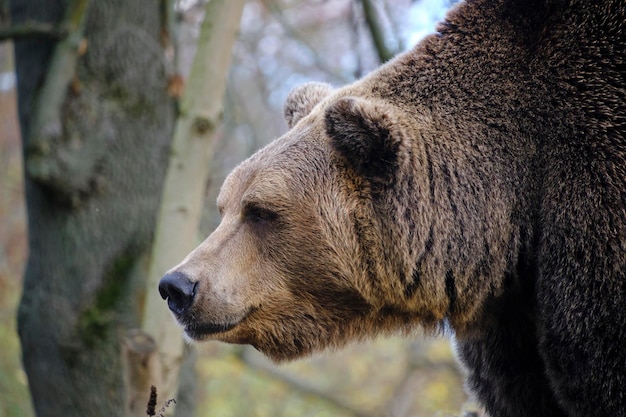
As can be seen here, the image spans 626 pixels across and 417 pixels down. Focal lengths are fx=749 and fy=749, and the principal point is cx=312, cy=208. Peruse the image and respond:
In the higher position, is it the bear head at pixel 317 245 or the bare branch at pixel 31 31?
the bare branch at pixel 31 31

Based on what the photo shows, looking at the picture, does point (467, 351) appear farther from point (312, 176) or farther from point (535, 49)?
point (535, 49)

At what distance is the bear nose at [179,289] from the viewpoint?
11.8 ft

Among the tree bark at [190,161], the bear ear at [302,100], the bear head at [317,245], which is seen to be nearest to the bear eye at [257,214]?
the bear head at [317,245]

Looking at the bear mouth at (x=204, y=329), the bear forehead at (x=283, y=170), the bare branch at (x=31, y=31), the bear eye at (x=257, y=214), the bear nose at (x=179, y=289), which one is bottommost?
the bear mouth at (x=204, y=329)

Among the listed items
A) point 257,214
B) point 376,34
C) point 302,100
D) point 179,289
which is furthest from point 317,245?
point 376,34

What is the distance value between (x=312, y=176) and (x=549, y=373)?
150cm

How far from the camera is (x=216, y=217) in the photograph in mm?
9453

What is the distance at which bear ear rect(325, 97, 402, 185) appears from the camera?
361 cm

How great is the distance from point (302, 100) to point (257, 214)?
1.05m

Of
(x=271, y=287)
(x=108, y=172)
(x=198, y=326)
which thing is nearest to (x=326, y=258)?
(x=271, y=287)

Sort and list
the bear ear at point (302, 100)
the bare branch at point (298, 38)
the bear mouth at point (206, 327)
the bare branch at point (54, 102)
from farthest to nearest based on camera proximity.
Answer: the bare branch at point (298, 38)
the bare branch at point (54, 102)
the bear ear at point (302, 100)
the bear mouth at point (206, 327)

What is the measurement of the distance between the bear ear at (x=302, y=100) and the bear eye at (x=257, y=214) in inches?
37.2

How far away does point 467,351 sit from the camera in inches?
167

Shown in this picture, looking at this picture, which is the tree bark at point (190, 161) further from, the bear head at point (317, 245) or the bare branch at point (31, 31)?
the bear head at point (317, 245)
